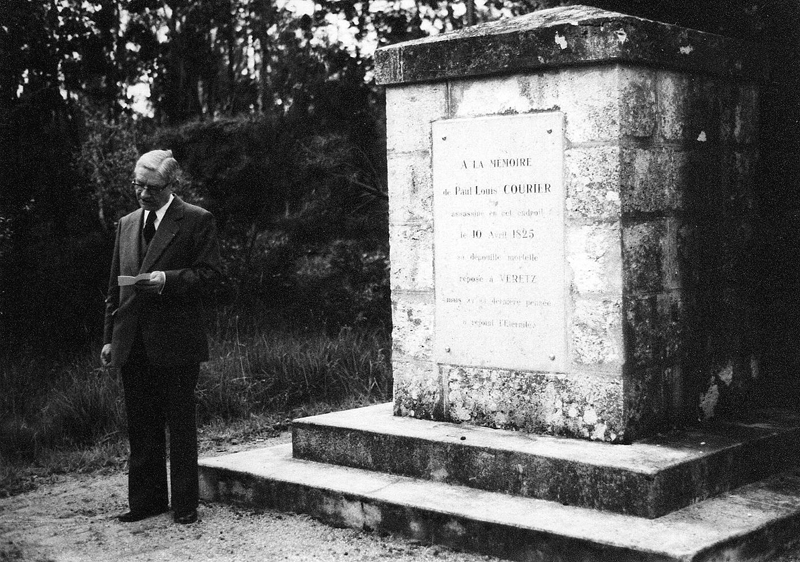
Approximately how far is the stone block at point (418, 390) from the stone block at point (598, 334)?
0.87 meters

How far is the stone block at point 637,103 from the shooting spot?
15.9 ft

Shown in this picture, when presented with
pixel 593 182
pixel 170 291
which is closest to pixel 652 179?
pixel 593 182

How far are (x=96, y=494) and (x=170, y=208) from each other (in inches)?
75.3

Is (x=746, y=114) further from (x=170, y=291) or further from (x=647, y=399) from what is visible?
(x=170, y=291)

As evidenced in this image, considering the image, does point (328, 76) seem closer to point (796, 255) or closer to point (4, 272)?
point (4, 272)

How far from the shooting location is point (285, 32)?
38.0 feet

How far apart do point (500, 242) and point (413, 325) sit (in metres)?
0.72

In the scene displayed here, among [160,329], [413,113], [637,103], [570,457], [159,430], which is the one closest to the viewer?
[570,457]

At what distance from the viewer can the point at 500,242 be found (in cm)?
527

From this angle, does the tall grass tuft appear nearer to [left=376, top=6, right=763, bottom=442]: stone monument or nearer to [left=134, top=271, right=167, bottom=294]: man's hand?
[left=376, top=6, right=763, bottom=442]: stone monument

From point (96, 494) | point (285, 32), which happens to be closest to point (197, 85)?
point (285, 32)

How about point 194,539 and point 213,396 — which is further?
point 213,396

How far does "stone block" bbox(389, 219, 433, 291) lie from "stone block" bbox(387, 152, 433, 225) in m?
0.05

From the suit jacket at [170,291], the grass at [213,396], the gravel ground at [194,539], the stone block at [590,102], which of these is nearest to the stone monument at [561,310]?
the stone block at [590,102]
